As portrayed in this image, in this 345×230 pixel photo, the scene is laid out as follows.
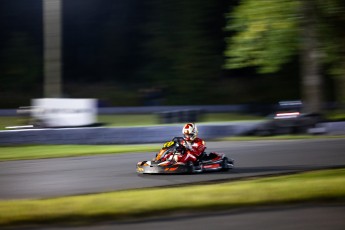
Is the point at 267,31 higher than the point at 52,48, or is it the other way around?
the point at 267,31

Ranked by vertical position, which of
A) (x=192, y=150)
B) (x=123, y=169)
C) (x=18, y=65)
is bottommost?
(x=123, y=169)

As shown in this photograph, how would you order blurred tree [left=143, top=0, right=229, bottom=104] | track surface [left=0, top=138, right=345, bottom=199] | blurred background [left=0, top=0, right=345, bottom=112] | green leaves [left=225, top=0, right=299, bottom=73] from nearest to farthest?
track surface [left=0, top=138, right=345, bottom=199] → green leaves [left=225, top=0, right=299, bottom=73] → blurred tree [left=143, top=0, right=229, bottom=104] → blurred background [left=0, top=0, right=345, bottom=112]

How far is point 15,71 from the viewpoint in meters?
47.0

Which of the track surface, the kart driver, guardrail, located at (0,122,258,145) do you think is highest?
guardrail, located at (0,122,258,145)

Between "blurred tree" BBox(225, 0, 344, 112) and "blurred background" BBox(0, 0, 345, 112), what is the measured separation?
12.0 meters

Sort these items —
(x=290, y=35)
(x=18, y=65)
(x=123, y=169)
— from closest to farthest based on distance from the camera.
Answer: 1. (x=123, y=169)
2. (x=290, y=35)
3. (x=18, y=65)

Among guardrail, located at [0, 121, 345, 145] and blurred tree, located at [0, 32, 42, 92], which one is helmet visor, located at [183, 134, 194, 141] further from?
blurred tree, located at [0, 32, 42, 92]

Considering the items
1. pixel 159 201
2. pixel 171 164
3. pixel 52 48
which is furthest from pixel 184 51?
pixel 159 201

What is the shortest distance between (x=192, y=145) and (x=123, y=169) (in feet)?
5.37

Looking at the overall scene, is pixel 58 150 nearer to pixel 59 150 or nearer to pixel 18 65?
pixel 59 150

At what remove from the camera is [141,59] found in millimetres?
Answer: 53312

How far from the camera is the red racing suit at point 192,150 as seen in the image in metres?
11.5

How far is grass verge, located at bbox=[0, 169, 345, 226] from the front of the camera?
7531 millimetres

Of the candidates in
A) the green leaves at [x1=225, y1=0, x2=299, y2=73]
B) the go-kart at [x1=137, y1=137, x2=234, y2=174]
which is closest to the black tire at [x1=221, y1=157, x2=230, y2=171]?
the go-kart at [x1=137, y1=137, x2=234, y2=174]
